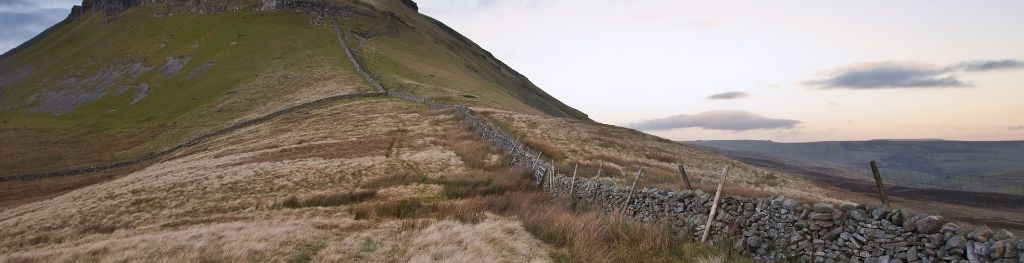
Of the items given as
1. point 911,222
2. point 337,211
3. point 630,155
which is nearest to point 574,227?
point 911,222

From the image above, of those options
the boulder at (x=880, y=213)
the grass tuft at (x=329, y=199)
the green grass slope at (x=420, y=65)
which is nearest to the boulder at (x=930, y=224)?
the boulder at (x=880, y=213)

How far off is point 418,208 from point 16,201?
33635mm

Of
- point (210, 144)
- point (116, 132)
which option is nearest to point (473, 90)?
point (210, 144)

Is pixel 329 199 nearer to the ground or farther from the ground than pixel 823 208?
nearer to the ground

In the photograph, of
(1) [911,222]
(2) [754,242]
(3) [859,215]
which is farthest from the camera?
(2) [754,242]

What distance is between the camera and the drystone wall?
8039 millimetres

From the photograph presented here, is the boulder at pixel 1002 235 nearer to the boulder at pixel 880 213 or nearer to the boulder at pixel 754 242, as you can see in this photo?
the boulder at pixel 880 213

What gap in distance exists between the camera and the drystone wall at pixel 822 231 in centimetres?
804

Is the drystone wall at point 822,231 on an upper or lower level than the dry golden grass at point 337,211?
upper

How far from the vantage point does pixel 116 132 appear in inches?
2648

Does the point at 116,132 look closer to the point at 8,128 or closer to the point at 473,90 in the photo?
the point at 8,128

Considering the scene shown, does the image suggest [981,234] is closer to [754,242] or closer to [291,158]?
[754,242]

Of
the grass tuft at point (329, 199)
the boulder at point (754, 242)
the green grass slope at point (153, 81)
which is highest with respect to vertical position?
the green grass slope at point (153, 81)

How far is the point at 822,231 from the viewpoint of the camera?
10.4m
